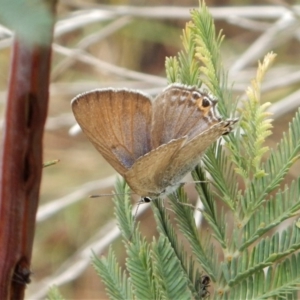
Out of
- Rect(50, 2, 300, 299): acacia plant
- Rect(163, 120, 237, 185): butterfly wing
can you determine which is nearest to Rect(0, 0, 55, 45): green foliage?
Rect(50, 2, 300, 299): acacia plant

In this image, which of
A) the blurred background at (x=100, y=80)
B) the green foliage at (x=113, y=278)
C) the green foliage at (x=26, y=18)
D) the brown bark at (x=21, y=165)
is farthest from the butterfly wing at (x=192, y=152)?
the blurred background at (x=100, y=80)

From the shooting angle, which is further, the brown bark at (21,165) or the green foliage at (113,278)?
the green foliage at (113,278)

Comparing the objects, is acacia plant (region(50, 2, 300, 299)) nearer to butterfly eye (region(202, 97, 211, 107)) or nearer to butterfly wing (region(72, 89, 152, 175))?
butterfly eye (region(202, 97, 211, 107))

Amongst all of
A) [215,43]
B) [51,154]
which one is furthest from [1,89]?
[215,43]

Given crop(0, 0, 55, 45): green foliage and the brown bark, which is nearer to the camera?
crop(0, 0, 55, 45): green foliage

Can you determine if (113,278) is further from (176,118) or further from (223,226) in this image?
(176,118)

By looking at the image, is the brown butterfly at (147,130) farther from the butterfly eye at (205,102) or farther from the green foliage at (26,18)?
the green foliage at (26,18)
